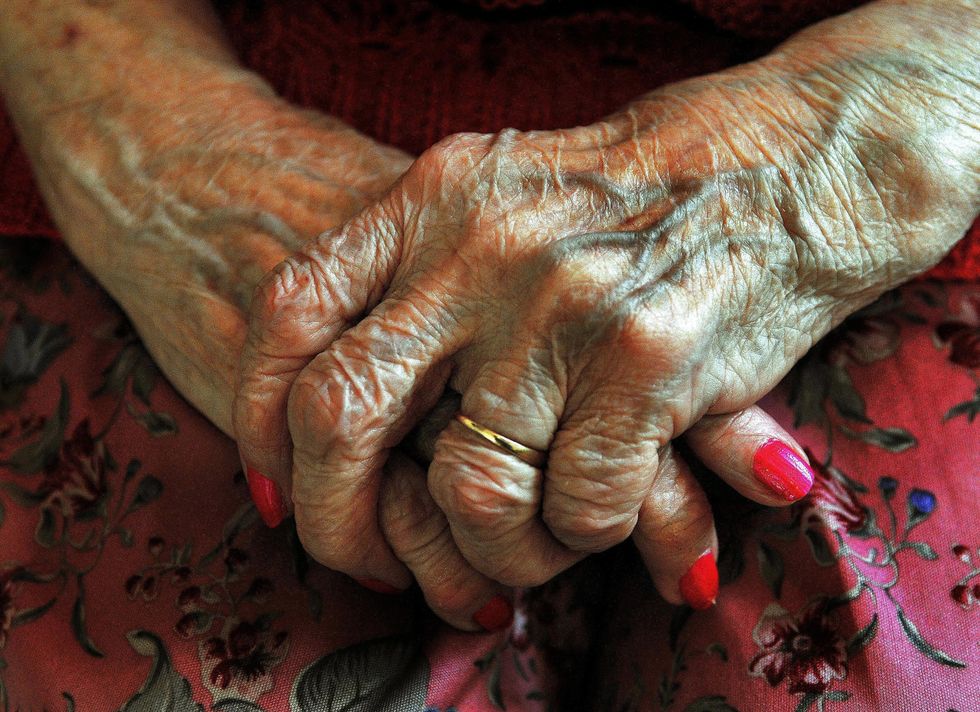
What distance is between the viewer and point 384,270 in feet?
2.38

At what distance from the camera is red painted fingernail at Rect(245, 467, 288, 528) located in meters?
0.77

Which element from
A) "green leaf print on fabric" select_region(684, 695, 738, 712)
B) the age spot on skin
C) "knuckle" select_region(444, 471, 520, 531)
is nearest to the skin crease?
"knuckle" select_region(444, 471, 520, 531)

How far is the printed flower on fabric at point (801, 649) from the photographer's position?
0.71 m

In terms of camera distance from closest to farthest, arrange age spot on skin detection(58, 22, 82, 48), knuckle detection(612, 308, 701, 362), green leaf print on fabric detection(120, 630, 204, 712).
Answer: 1. knuckle detection(612, 308, 701, 362)
2. green leaf print on fabric detection(120, 630, 204, 712)
3. age spot on skin detection(58, 22, 82, 48)

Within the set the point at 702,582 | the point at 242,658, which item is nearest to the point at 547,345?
the point at 702,582

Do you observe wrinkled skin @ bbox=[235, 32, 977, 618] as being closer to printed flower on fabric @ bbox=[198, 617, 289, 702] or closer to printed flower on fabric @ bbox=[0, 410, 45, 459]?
printed flower on fabric @ bbox=[198, 617, 289, 702]

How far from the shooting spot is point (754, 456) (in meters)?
0.72

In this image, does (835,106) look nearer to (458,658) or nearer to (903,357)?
(903,357)

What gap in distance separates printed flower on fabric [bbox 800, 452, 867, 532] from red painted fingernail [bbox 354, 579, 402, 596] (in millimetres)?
381

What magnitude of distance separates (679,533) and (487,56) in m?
0.56

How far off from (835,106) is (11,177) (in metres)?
0.96

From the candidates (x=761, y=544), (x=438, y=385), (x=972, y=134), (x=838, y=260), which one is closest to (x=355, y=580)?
(x=438, y=385)

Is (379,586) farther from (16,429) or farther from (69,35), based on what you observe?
(69,35)

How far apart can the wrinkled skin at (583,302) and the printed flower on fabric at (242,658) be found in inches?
4.0
